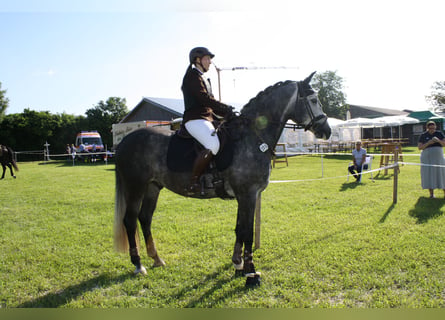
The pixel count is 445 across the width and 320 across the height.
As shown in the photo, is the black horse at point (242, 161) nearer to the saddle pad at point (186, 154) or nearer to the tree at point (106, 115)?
the saddle pad at point (186, 154)

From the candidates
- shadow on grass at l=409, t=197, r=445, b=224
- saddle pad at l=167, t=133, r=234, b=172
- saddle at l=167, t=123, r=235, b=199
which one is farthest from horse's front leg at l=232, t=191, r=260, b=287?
shadow on grass at l=409, t=197, r=445, b=224

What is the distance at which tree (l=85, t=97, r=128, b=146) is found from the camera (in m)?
37.8

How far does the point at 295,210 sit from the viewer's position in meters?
7.29

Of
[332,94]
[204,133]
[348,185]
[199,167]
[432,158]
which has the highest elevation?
[332,94]

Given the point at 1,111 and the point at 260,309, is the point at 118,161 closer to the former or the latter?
the point at 260,309

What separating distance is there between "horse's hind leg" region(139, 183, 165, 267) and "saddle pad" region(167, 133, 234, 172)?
0.74 metres

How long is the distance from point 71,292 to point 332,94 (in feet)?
221

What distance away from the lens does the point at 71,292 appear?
12.1 ft

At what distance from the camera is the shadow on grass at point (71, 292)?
343 cm

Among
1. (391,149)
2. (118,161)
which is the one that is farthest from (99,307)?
(391,149)

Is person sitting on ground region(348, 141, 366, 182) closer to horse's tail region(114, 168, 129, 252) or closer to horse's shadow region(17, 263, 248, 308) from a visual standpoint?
horse's shadow region(17, 263, 248, 308)

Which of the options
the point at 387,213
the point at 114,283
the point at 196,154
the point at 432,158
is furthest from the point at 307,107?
the point at 432,158

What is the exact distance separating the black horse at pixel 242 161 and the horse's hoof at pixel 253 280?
0.5 inches

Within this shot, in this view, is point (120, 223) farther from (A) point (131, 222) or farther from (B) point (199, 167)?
(B) point (199, 167)
